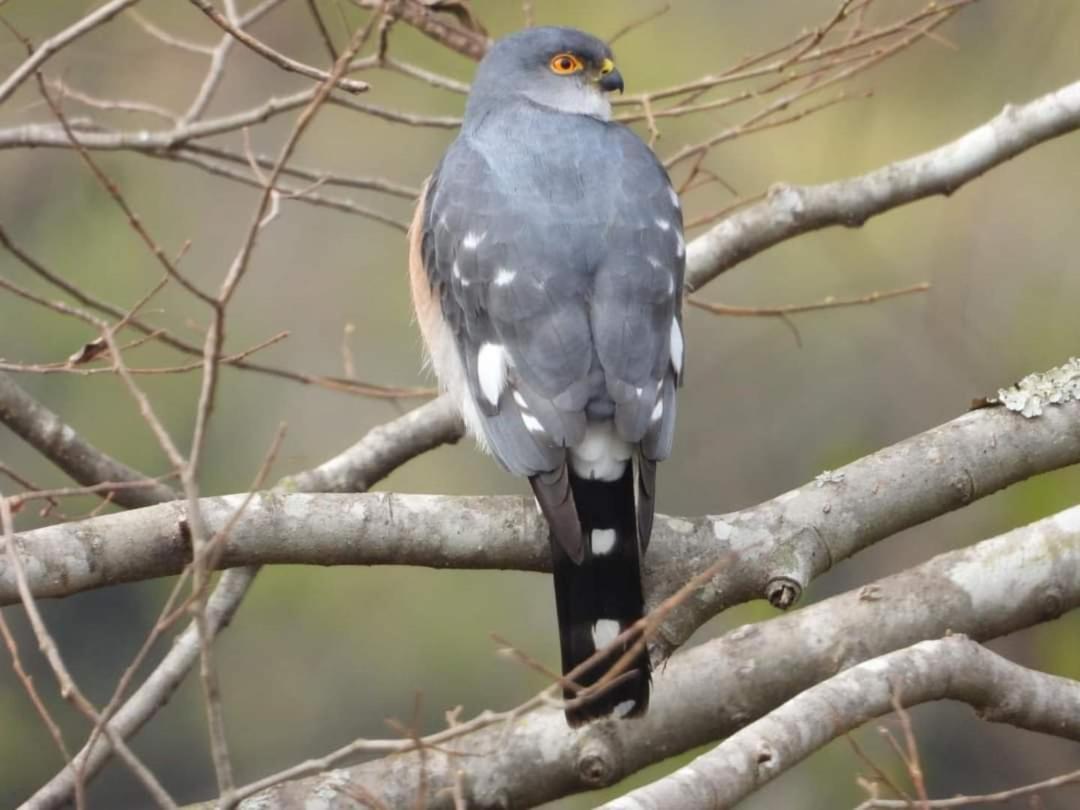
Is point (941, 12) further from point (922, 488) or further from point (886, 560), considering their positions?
point (886, 560)

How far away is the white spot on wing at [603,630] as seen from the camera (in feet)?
9.45

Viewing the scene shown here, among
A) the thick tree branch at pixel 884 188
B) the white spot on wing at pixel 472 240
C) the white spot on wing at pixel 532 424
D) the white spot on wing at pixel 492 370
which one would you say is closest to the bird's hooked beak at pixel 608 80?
the thick tree branch at pixel 884 188

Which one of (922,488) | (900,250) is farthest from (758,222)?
(900,250)

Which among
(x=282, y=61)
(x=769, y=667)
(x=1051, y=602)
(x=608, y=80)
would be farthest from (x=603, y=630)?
(x=608, y=80)

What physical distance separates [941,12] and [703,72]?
3.19 metres

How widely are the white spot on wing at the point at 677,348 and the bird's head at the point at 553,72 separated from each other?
0.91m

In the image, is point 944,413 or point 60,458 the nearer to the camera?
point 60,458

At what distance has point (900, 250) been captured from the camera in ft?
21.2

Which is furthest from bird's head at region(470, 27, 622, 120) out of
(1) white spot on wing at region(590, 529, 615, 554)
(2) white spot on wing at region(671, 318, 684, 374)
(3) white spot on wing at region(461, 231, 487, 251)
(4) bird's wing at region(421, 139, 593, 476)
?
(1) white spot on wing at region(590, 529, 615, 554)

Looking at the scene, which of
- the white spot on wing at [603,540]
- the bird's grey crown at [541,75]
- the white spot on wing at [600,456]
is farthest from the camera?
the bird's grey crown at [541,75]

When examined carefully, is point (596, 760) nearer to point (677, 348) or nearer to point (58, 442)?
point (677, 348)

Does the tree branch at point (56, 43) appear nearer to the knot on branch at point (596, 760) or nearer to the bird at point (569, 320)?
the bird at point (569, 320)

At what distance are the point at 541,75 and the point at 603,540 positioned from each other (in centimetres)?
174

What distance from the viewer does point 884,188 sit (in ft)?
12.3
